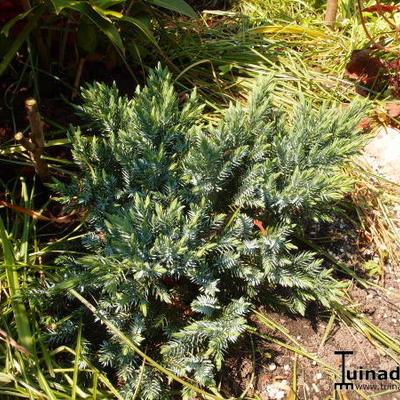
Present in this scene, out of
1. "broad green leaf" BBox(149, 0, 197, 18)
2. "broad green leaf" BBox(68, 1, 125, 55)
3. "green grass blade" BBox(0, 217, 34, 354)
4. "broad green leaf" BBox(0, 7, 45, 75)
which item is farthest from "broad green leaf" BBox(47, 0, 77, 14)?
"green grass blade" BBox(0, 217, 34, 354)

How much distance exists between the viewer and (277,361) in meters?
1.66

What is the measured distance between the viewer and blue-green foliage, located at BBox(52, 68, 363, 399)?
4.59 feet

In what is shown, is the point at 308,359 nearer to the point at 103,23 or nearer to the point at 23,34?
the point at 103,23

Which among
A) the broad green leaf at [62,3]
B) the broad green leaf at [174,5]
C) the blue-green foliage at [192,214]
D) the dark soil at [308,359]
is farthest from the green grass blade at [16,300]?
the broad green leaf at [174,5]

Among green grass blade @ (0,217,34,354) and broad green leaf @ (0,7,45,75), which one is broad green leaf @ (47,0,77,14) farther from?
green grass blade @ (0,217,34,354)

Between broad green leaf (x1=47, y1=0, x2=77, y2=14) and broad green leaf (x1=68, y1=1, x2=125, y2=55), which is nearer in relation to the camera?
broad green leaf (x1=47, y1=0, x2=77, y2=14)

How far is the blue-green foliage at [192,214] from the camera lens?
1399 mm

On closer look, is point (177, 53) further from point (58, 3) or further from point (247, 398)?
point (247, 398)

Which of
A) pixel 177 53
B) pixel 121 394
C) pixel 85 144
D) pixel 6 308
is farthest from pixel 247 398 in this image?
pixel 177 53

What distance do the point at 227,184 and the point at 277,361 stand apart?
0.66 meters


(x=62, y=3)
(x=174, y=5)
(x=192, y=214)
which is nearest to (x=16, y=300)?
(x=192, y=214)

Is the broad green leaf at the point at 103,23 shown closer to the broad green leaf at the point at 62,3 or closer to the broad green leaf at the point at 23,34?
the broad green leaf at the point at 62,3

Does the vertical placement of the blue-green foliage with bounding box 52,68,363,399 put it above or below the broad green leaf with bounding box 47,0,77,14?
below

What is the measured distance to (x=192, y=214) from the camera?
4.83 ft
